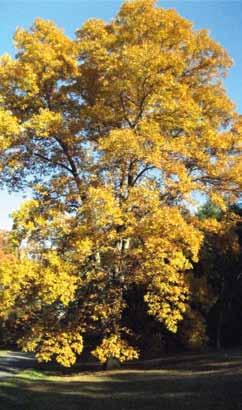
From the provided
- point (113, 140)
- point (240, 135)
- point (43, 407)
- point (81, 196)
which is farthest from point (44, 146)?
point (43, 407)

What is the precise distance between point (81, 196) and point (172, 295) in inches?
193

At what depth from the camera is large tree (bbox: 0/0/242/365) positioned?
17922 millimetres

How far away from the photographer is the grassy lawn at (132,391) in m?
11.7

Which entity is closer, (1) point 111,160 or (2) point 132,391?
(2) point 132,391

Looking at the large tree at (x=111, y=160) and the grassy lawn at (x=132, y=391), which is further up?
the large tree at (x=111, y=160)

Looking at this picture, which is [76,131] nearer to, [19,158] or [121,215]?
Answer: [19,158]

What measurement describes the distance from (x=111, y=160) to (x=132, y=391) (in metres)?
7.82

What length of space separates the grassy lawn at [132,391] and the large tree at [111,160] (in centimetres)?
156

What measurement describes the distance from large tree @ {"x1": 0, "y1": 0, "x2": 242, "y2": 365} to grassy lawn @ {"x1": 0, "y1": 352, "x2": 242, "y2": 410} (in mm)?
1557

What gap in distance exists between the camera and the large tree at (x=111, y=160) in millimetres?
17922

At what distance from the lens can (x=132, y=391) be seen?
14.7 meters

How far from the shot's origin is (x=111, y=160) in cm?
1869

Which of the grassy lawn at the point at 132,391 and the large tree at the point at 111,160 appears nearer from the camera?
the grassy lawn at the point at 132,391

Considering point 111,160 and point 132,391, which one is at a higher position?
point 111,160
